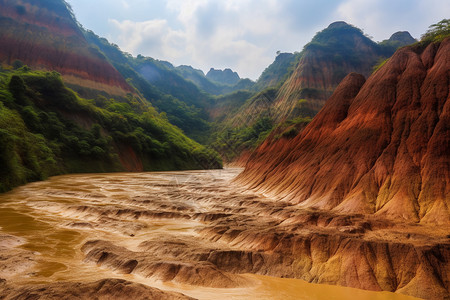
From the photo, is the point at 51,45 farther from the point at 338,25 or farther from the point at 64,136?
the point at 338,25

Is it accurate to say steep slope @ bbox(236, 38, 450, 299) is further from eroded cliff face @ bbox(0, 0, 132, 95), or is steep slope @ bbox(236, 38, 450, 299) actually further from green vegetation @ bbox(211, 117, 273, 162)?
eroded cliff face @ bbox(0, 0, 132, 95)

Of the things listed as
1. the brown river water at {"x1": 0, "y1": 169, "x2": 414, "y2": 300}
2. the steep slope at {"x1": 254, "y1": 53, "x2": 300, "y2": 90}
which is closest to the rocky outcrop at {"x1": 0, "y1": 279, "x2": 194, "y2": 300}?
the brown river water at {"x1": 0, "y1": 169, "x2": 414, "y2": 300}

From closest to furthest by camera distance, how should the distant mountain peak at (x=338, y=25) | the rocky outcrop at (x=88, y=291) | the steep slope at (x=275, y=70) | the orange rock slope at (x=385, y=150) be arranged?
the rocky outcrop at (x=88, y=291), the orange rock slope at (x=385, y=150), the distant mountain peak at (x=338, y=25), the steep slope at (x=275, y=70)

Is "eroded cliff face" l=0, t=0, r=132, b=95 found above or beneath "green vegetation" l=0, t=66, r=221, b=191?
above

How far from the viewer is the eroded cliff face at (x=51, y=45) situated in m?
71.3

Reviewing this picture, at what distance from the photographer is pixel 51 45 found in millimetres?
76812

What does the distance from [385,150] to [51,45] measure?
88689 mm

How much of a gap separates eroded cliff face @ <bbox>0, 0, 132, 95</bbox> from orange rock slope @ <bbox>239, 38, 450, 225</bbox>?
72.1m

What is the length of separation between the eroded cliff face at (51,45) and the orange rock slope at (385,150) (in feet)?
237

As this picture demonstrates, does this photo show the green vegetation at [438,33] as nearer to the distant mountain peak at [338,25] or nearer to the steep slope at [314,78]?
the steep slope at [314,78]

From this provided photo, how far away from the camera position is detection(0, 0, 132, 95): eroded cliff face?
71.3 metres

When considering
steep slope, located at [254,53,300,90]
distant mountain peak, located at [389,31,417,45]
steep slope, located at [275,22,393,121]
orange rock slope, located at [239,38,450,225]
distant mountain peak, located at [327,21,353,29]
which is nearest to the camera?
orange rock slope, located at [239,38,450,225]

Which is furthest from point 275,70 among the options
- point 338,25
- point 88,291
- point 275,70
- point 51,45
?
point 88,291

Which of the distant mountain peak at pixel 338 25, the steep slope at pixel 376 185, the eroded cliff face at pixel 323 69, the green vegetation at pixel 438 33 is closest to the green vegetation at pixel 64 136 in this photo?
the steep slope at pixel 376 185
